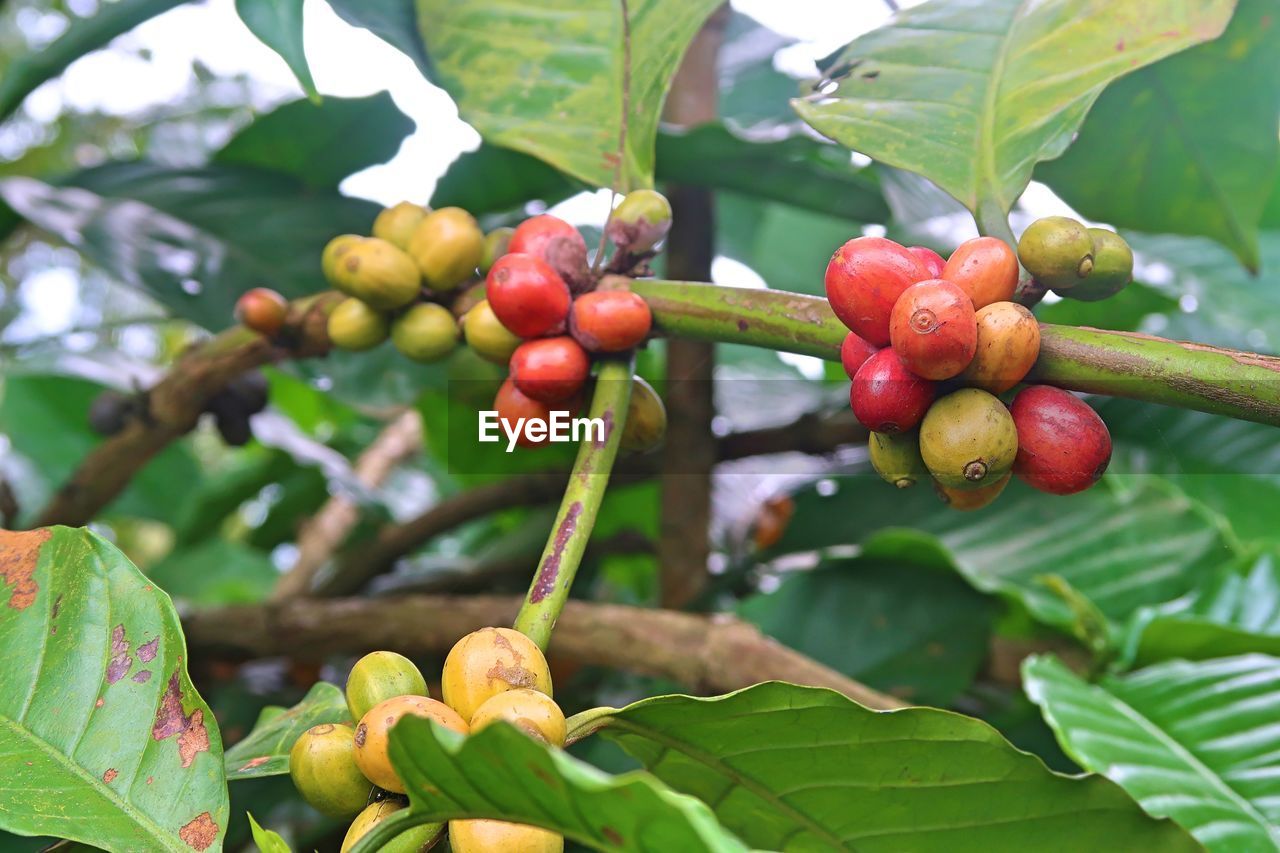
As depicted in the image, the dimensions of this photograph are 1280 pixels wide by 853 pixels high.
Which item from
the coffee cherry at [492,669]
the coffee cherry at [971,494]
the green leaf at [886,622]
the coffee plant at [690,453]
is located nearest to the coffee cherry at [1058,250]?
the coffee plant at [690,453]

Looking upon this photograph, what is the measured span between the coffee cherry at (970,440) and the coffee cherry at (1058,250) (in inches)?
3.3

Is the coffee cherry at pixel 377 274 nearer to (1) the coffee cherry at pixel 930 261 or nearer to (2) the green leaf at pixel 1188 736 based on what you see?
(1) the coffee cherry at pixel 930 261

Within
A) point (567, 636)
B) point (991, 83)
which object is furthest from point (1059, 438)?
point (567, 636)

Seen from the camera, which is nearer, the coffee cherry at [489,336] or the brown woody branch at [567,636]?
the coffee cherry at [489,336]

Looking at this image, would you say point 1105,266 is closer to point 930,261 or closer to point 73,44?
point 930,261

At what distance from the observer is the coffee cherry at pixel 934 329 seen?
469 millimetres

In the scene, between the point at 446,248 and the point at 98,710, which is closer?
the point at 98,710

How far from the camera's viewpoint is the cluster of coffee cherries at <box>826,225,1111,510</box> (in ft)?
1.57

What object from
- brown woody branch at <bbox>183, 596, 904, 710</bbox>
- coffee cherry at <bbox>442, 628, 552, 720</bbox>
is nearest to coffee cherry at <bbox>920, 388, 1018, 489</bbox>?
coffee cherry at <bbox>442, 628, 552, 720</bbox>

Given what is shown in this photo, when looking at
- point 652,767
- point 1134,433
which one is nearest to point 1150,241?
point 1134,433

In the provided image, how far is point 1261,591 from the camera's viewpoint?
44.1 inches

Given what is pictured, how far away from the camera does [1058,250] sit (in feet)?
1.74

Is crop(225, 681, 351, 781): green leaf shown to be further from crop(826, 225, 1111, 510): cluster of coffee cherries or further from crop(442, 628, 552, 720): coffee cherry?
crop(826, 225, 1111, 510): cluster of coffee cherries

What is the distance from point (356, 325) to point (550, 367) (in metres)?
0.23
